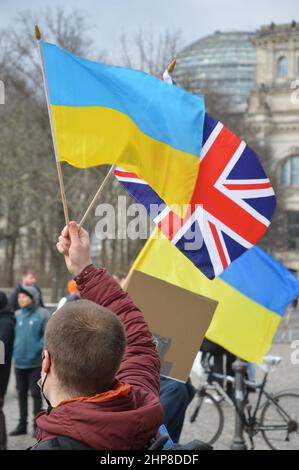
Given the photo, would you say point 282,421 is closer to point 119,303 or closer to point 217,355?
point 217,355

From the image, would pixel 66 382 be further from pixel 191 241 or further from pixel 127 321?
pixel 191 241

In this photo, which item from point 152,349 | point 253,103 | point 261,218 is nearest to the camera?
point 152,349

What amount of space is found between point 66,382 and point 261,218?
9.39 feet

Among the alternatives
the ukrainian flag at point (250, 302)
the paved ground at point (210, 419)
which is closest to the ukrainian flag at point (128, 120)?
the ukrainian flag at point (250, 302)

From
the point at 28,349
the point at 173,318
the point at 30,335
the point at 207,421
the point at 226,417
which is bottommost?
the point at 226,417

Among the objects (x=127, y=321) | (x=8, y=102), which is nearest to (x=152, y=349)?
(x=127, y=321)

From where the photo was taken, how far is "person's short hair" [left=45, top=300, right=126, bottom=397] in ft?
8.73

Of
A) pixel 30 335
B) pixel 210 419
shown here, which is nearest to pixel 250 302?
pixel 210 419

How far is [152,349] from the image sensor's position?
3441 mm

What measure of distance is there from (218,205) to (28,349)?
5.20 m

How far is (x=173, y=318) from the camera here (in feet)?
18.0

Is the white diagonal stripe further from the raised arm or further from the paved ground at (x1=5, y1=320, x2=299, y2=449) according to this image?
the paved ground at (x1=5, y1=320, x2=299, y2=449)

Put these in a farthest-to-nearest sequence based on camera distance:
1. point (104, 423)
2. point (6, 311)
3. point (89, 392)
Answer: point (6, 311), point (89, 392), point (104, 423)
